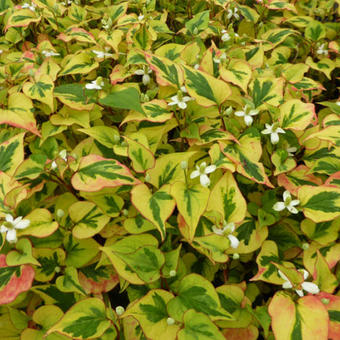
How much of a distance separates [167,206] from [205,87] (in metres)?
0.52

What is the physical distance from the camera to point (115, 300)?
4.22 ft

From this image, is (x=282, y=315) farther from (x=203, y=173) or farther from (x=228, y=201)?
(x=203, y=173)

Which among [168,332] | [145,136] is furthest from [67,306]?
[145,136]

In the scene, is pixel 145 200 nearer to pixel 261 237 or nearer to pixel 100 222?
pixel 100 222

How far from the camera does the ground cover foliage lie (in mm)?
931

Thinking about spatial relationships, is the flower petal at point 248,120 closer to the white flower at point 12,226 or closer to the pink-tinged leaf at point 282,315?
the pink-tinged leaf at point 282,315

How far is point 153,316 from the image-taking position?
0.91 meters

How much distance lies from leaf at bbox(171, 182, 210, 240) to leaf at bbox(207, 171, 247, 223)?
7 centimetres

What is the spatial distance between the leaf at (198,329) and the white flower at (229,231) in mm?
233

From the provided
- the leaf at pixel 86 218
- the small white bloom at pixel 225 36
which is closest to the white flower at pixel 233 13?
the small white bloom at pixel 225 36

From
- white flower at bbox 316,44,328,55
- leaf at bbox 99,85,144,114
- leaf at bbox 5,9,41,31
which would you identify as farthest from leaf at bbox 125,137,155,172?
white flower at bbox 316,44,328,55

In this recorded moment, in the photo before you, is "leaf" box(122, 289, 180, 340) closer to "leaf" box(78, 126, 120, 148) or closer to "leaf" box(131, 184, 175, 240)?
"leaf" box(131, 184, 175, 240)

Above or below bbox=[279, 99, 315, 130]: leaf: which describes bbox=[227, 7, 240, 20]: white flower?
above

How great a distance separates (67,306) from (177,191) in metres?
0.56
